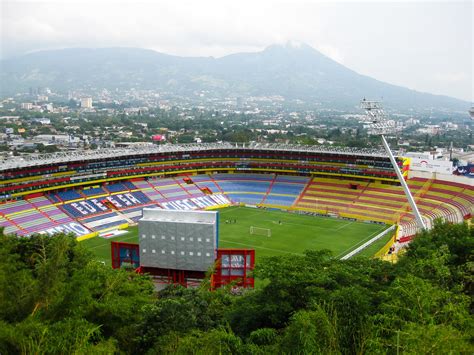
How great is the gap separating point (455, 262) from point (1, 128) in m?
141

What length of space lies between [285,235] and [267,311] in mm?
31940

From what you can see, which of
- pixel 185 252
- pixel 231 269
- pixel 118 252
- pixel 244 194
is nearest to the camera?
pixel 231 269

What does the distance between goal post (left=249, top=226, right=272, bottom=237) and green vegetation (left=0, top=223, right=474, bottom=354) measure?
2535 centimetres

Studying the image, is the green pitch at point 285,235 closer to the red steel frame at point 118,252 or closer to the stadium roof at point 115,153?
the red steel frame at point 118,252

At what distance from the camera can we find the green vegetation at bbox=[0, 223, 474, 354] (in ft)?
38.1

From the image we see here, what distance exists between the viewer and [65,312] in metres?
14.8

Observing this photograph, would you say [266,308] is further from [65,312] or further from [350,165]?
[350,165]

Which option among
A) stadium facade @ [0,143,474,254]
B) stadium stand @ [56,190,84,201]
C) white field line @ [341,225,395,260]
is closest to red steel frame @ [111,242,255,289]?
white field line @ [341,225,395,260]

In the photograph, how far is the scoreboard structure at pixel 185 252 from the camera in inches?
1222

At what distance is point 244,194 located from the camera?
64375 millimetres

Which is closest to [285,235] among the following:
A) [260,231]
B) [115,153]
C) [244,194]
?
[260,231]

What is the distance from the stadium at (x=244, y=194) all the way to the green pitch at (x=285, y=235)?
0.37 ft

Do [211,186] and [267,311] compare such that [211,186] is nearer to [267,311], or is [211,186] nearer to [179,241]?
[179,241]

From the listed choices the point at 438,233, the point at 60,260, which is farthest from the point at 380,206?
the point at 60,260
